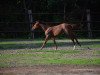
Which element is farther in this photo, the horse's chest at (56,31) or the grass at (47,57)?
the horse's chest at (56,31)

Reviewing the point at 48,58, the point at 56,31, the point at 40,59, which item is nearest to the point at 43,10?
the point at 56,31

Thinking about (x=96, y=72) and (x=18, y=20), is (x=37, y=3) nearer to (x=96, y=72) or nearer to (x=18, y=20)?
(x=18, y=20)

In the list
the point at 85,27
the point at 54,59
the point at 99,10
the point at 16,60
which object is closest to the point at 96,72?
the point at 54,59

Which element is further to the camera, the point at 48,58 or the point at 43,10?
the point at 43,10

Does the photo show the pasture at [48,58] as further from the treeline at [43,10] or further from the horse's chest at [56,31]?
the treeline at [43,10]

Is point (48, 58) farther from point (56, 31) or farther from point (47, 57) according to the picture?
point (56, 31)

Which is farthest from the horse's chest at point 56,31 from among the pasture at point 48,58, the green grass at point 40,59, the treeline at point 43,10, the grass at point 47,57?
the treeline at point 43,10

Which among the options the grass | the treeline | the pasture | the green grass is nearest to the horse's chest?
the pasture

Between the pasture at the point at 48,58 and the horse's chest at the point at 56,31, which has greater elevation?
the horse's chest at the point at 56,31

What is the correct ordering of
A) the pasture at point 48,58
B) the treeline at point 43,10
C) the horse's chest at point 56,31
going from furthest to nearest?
the treeline at point 43,10, the horse's chest at point 56,31, the pasture at point 48,58

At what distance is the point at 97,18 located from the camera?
2836cm

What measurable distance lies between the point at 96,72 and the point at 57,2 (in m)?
17.2

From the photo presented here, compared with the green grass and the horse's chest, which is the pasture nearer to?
the green grass

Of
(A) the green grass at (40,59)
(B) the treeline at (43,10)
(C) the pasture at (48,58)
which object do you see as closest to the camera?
(C) the pasture at (48,58)
